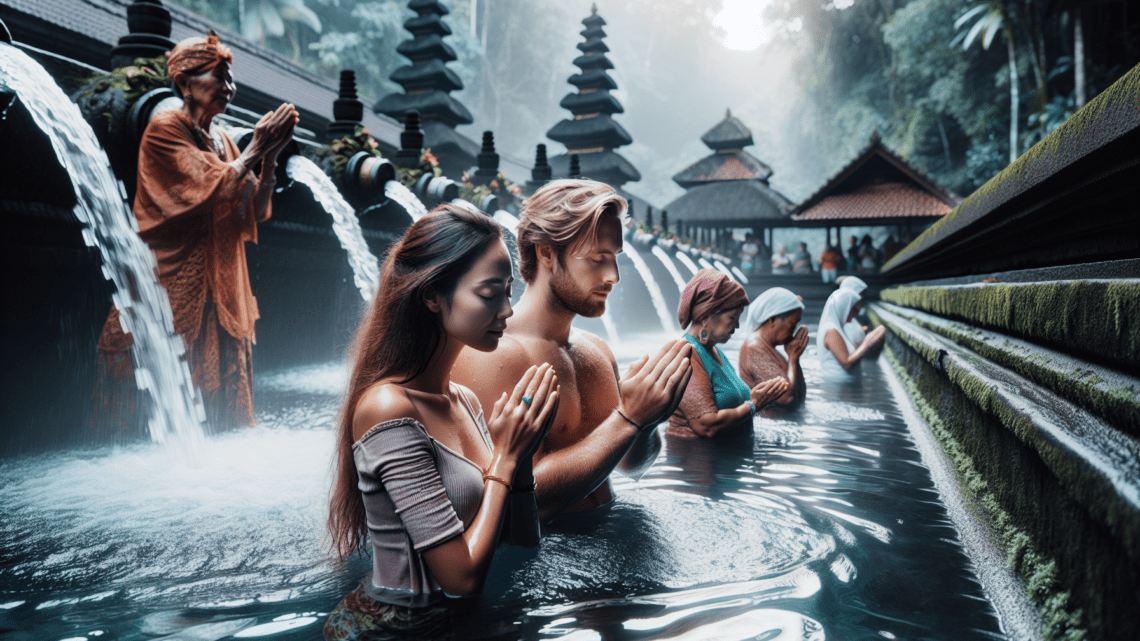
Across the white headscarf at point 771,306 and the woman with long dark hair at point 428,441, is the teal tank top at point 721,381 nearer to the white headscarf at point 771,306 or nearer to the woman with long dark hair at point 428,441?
the white headscarf at point 771,306

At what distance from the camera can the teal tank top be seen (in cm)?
368

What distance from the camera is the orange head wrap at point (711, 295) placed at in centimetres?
363

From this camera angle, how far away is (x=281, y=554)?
2.54 meters

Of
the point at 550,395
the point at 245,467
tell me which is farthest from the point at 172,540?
the point at 550,395

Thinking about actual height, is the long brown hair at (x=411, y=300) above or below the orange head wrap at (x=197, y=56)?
below

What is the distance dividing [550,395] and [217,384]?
3.59m

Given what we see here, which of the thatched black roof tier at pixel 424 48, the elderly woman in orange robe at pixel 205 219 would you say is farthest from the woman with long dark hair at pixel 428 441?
the thatched black roof tier at pixel 424 48

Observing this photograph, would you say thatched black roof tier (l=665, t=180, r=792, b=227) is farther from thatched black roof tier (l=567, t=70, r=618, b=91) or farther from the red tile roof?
thatched black roof tier (l=567, t=70, r=618, b=91)

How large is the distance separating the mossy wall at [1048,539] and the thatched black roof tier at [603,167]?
22483 mm

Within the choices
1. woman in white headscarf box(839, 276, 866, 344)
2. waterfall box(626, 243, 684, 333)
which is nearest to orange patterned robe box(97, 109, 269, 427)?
woman in white headscarf box(839, 276, 866, 344)

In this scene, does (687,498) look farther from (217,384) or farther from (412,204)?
(412,204)

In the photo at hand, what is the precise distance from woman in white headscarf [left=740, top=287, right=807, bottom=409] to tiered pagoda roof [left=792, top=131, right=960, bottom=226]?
56.6ft

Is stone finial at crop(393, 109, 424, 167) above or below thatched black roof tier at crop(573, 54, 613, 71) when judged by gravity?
below

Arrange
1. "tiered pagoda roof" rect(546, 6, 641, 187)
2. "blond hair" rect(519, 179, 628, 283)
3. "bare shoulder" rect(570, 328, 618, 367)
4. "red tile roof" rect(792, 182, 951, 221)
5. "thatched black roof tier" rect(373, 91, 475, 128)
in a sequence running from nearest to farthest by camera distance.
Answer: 1. "blond hair" rect(519, 179, 628, 283)
2. "bare shoulder" rect(570, 328, 618, 367)
3. "thatched black roof tier" rect(373, 91, 475, 128)
4. "red tile roof" rect(792, 182, 951, 221)
5. "tiered pagoda roof" rect(546, 6, 641, 187)
